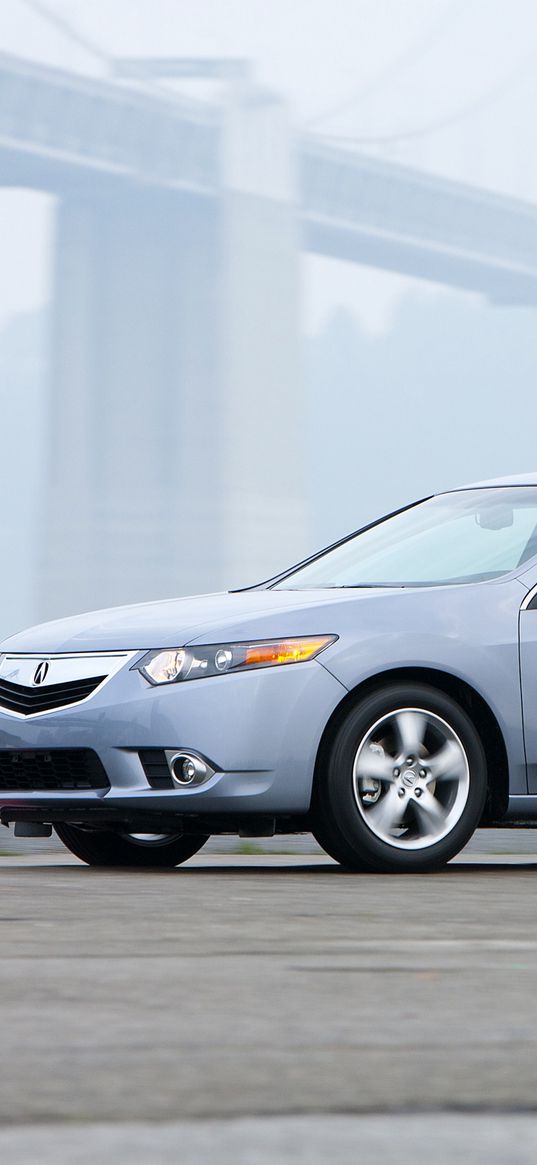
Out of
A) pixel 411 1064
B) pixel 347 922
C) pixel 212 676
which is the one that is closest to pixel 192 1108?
pixel 411 1064

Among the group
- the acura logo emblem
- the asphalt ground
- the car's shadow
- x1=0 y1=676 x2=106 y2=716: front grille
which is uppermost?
Result: the acura logo emblem

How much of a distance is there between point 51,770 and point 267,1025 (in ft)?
11.2

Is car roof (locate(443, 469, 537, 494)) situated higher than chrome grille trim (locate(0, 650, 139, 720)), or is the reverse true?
car roof (locate(443, 469, 537, 494))

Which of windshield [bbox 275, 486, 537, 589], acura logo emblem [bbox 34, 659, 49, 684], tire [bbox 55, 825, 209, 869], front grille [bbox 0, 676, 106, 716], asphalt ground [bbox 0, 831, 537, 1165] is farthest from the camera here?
tire [bbox 55, 825, 209, 869]

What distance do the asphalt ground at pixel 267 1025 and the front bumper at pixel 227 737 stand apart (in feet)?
1.62

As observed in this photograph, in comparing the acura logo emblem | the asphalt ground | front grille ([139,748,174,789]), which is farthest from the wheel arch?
the acura logo emblem

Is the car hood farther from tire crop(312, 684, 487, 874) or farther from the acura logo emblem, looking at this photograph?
tire crop(312, 684, 487, 874)

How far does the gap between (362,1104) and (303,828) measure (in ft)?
12.7

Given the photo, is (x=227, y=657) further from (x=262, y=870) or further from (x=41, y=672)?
(x=262, y=870)

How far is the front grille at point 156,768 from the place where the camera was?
22.1ft

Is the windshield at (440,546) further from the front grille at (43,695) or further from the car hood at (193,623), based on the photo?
the front grille at (43,695)

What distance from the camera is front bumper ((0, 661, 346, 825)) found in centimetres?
668

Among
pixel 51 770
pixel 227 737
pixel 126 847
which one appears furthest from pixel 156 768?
pixel 126 847

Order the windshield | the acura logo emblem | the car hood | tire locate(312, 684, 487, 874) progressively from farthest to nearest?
the windshield, the acura logo emblem, the car hood, tire locate(312, 684, 487, 874)
